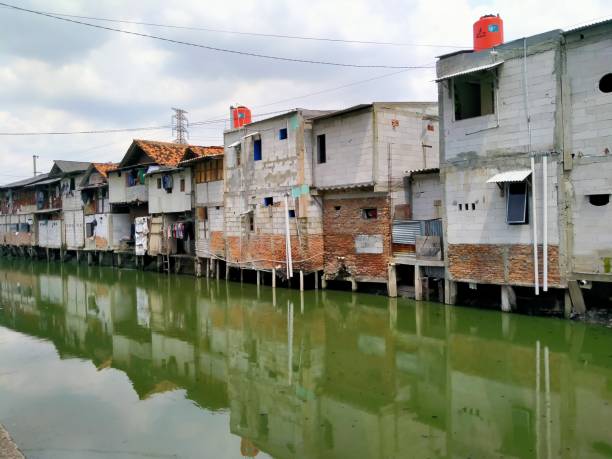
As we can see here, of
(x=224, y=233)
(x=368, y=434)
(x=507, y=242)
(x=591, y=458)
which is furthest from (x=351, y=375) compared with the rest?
(x=224, y=233)

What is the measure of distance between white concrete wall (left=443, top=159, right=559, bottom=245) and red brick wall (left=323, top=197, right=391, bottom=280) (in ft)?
9.37

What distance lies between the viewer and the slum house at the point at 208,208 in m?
25.1

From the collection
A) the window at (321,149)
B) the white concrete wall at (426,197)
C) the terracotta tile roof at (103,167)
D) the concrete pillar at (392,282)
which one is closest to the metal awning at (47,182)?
the terracotta tile roof at (103,167)

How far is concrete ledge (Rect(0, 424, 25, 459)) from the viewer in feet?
21.2

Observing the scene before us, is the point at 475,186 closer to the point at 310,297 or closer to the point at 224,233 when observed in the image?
the point at 310,297

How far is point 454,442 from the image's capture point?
7.08 meters

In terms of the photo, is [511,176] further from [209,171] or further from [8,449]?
[209,171]

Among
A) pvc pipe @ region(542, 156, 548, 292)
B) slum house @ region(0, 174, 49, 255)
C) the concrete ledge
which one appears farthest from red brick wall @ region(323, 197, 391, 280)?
slum house @ region(0, 174, 49, 255)

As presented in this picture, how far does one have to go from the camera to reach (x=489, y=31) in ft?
47.6

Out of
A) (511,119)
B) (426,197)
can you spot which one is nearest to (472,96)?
(511,119)

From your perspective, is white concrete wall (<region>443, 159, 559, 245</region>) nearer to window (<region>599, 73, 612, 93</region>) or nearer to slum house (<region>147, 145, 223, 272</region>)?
window (<region>599, 73, 612, 93</region>)

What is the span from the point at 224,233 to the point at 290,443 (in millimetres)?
17729

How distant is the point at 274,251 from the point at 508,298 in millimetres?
9657

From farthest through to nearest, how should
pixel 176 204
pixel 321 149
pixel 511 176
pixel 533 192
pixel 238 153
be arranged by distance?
pixel 176 204
pixel 238 153
pixel 321 149
pixel 511 176
pixel 533 192
